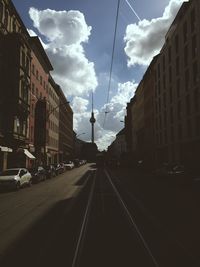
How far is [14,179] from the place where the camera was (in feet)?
79.5

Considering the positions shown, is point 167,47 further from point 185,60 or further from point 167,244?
point 167,244

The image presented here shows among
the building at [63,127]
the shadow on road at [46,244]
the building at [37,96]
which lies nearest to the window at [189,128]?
the building at [37,96]

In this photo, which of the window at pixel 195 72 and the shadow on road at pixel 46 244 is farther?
the window at pixel 195 72

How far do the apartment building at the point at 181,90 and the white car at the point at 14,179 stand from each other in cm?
1478

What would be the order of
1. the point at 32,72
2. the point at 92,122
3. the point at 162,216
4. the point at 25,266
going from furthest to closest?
the point at 92,122
the point at 32,72
the point at 162,216
the point at 25,266

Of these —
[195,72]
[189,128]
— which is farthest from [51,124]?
[195,72]

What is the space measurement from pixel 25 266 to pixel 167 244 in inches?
127

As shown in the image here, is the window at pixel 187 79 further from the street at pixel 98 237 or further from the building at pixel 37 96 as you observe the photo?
the street at pixel 98 237

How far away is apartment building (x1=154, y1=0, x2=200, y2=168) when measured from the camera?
3966cm

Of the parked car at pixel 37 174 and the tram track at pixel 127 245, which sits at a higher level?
the parked car at pixel 37 174

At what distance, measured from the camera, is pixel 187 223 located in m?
10.7

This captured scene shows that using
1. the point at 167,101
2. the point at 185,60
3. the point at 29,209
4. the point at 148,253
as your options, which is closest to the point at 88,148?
the point at 167,101

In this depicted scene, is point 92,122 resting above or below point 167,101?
above

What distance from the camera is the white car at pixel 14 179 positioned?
23.9 metres
